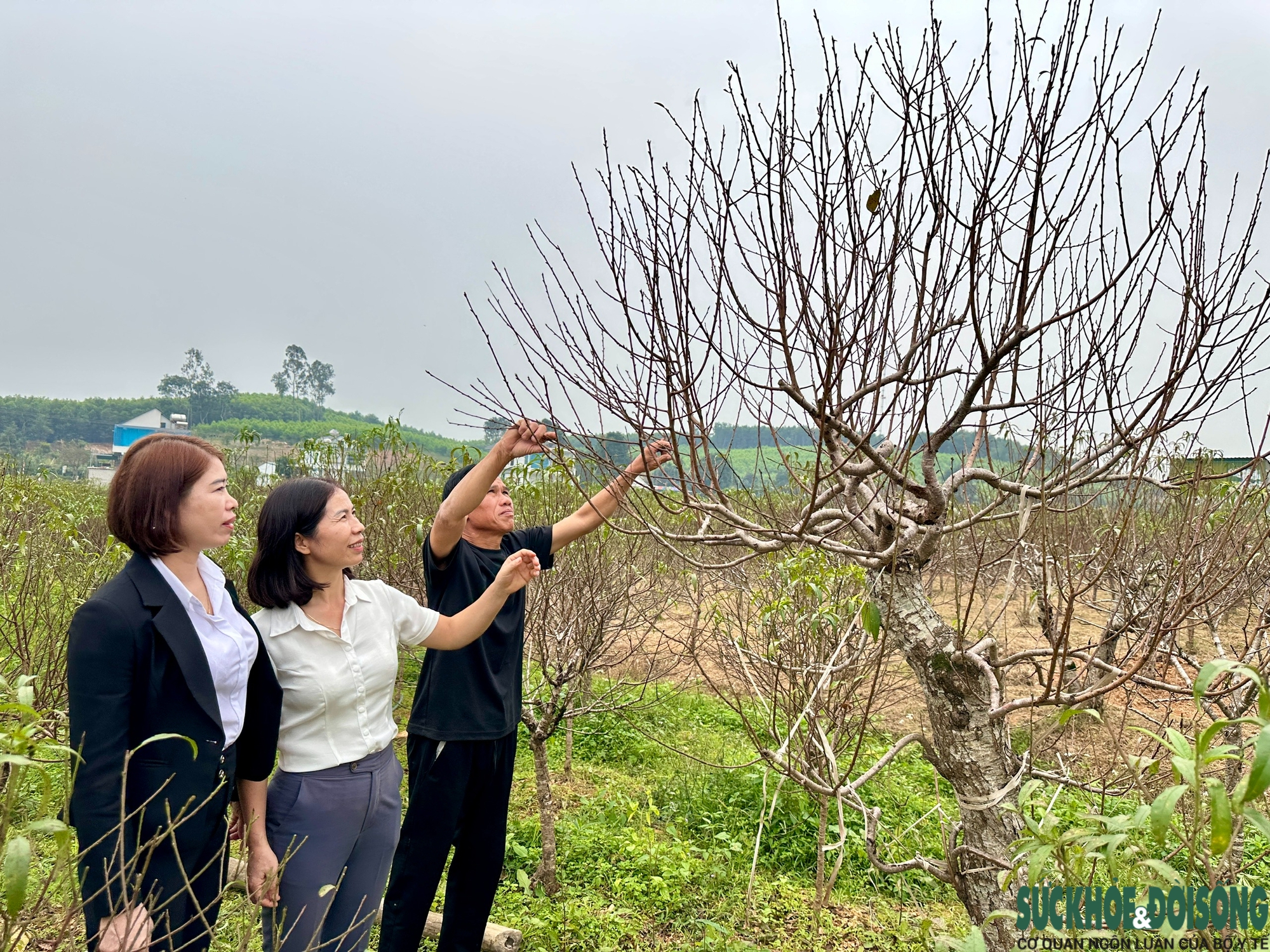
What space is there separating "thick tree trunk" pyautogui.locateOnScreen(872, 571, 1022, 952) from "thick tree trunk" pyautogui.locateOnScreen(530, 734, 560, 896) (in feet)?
6.55

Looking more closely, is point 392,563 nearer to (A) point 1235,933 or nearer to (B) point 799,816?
(B) point 799,816

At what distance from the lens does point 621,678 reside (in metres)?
6.68

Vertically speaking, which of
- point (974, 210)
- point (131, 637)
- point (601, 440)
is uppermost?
point (974, 210)

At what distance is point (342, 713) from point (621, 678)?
15.6ft

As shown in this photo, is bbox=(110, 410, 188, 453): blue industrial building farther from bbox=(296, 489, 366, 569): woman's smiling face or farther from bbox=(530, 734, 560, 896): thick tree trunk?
bbox=(296, 489, 366, 569): woman's smiling face

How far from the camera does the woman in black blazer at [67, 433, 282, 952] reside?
1598 millimetres

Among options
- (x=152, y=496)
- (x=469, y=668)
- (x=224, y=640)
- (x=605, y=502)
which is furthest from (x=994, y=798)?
(x=152, y=496)

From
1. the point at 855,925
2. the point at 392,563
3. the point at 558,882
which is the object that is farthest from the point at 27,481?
the point at 855,925

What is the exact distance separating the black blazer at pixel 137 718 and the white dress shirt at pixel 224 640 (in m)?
0.02

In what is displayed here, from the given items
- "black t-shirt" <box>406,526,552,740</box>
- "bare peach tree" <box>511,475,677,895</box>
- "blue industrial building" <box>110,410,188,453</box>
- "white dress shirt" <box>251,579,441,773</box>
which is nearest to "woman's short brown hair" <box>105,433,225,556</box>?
"white dress shirt" <box>251,579,441,773</box>

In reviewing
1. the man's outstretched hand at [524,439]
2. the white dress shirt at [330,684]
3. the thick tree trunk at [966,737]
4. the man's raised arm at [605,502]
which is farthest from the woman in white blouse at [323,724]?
the thick tree trunk at [966,737]

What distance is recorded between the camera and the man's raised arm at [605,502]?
2.29 meters

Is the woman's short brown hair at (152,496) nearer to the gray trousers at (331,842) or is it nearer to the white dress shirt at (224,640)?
the white dress shirt at (224,640)

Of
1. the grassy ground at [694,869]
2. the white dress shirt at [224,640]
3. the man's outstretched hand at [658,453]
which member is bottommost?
the grassy ground at [694,869]
